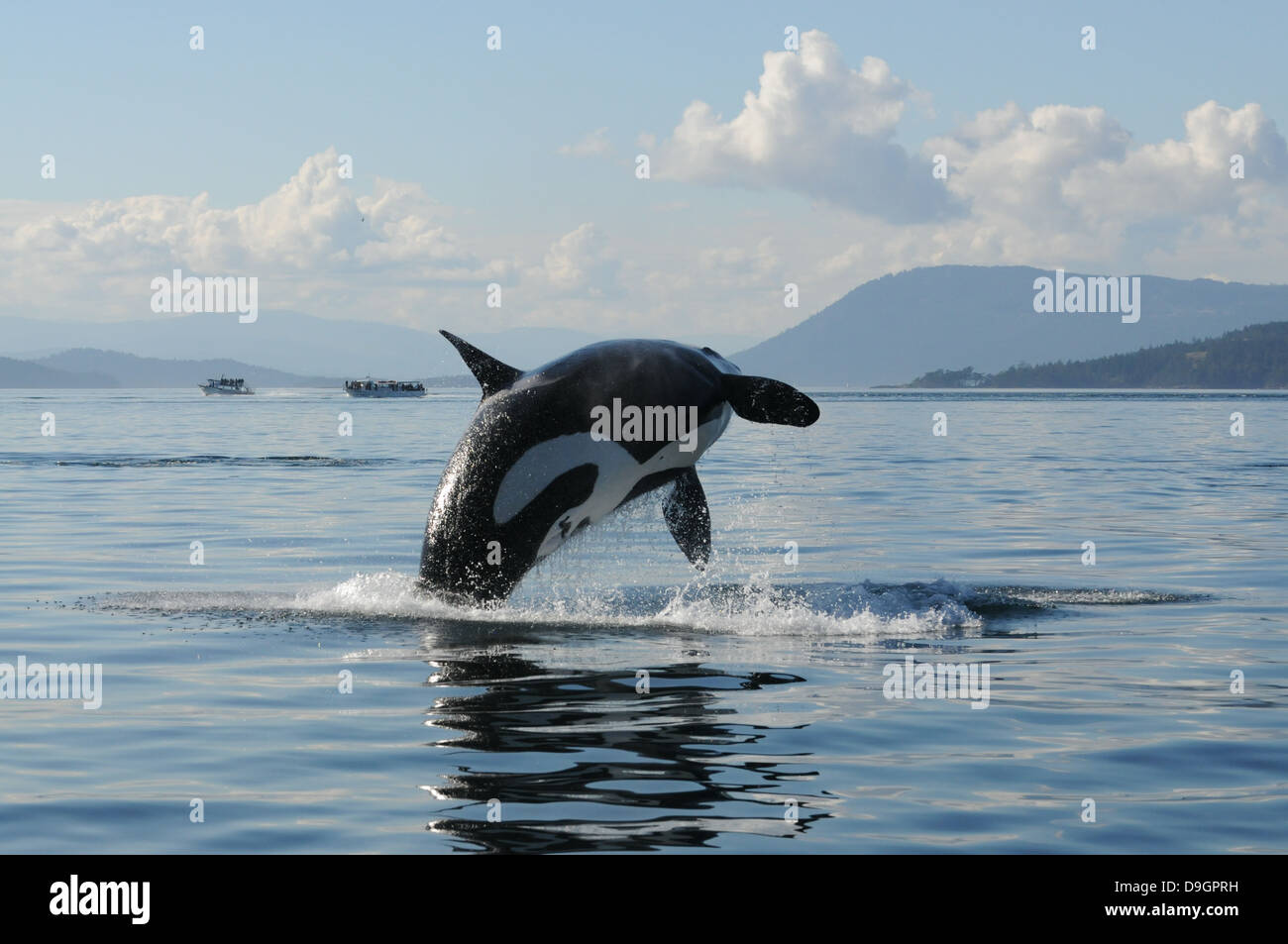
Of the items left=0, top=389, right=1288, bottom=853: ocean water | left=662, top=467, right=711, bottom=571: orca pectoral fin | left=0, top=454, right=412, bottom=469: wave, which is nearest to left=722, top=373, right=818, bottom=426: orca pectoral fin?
left=662, top=467, right=711, bottom=571: orca pectoral fin

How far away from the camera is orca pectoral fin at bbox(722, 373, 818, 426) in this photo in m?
16.1

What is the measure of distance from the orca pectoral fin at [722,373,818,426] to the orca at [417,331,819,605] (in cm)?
1

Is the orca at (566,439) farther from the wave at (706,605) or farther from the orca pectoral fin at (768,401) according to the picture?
the wave at (706,605)

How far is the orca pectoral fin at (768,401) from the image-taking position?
16.1m

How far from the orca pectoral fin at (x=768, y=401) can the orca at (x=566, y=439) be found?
1cm

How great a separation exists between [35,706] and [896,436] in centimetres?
7034

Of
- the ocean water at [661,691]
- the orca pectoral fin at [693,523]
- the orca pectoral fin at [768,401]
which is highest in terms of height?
the orca pectoral fin at [768,401]

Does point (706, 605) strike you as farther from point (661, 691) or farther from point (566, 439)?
point (661, 691)

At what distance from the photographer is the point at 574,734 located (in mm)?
11664

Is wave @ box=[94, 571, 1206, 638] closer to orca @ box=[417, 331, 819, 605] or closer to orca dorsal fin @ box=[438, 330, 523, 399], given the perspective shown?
orca @ box=[417, 331, 819, 605]

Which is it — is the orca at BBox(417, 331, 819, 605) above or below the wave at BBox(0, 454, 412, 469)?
below

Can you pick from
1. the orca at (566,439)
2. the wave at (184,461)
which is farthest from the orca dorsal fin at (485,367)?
the wave at (184,461)

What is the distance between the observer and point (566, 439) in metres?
15.5

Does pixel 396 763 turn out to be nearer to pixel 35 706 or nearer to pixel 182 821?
pixel 182 821
